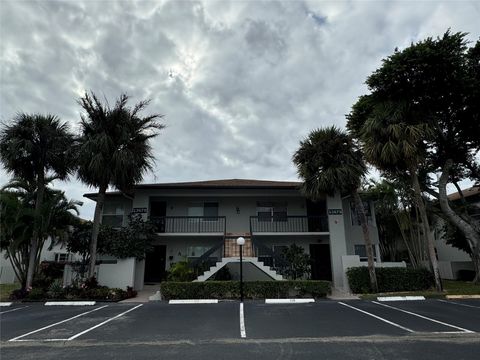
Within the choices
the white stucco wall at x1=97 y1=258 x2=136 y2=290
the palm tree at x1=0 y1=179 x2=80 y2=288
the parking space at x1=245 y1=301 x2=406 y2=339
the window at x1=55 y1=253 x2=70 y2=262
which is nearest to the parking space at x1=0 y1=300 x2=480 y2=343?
the parking space at x1=245 y1=301 x2=406 y2=339

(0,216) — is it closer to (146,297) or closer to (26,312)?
(26,312)

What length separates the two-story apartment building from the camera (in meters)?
17.7

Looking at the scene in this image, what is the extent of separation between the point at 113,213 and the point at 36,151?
602 centimetres

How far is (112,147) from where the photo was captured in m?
14.6

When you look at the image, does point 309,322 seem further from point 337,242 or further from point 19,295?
point 19,295

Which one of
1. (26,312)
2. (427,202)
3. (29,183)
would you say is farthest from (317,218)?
(29,183)

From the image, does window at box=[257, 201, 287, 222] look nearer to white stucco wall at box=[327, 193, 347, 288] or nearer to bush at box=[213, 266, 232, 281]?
white stucco wall at box=[327, 193, 347, 288]

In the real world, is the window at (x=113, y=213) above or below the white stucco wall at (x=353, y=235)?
above

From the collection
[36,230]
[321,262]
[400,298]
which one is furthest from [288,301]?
[36,230]

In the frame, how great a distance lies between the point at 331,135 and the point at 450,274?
15.5 meters

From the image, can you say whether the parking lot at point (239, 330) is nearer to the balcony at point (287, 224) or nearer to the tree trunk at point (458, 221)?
the tree trunk at point (458, 221)

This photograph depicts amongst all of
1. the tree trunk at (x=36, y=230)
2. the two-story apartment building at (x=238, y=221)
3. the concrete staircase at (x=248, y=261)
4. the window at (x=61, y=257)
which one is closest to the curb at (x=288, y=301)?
the concrete staircase at (x=248, y=261)

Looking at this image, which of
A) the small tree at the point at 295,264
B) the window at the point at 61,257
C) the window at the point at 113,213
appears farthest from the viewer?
the window at the point at 61,257

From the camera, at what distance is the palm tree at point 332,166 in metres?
14.4
